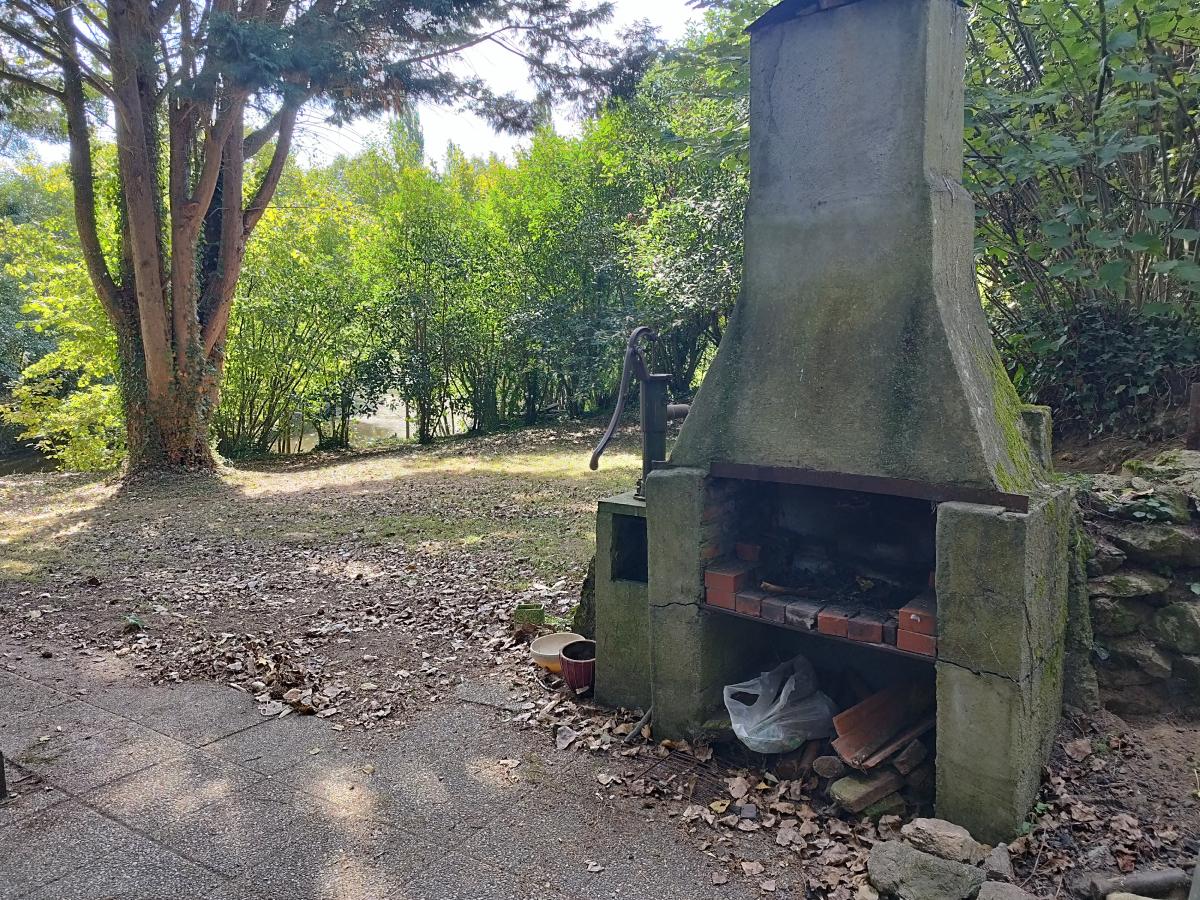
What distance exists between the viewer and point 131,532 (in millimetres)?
6984

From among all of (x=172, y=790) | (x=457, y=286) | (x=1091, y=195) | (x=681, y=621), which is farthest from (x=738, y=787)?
(x=457, y=286)

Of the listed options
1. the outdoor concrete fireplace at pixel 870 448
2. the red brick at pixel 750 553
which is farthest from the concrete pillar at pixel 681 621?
the red brick at pixel 750 553

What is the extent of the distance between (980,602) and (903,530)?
0.56 meters

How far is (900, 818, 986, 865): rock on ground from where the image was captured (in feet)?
6.79

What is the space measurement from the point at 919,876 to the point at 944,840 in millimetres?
171

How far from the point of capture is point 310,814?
251cm

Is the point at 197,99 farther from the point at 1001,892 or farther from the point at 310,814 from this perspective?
the point at 1001,892

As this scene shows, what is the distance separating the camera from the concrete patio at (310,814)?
2.16 meters

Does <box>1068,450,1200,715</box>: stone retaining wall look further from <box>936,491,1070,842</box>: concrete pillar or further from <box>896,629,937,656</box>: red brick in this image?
<box>896,629,937,656</box>: red brick

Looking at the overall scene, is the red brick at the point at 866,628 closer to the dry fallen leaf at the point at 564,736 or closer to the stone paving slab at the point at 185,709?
the dry fallen leaf at the point at 564,736

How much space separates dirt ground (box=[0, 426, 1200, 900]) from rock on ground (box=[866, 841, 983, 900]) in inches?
4.4

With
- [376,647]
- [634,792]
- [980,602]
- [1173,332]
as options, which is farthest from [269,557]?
[1173,332]

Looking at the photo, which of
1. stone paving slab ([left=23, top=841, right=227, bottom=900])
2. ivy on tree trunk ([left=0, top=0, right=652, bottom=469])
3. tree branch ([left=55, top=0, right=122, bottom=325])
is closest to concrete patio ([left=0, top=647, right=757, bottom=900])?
stone paving slab ([left=23, top=841, right=227, bottom=900])

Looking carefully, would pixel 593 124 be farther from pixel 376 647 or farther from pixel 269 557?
pixel 376 647
